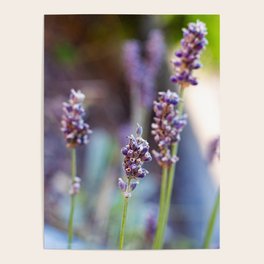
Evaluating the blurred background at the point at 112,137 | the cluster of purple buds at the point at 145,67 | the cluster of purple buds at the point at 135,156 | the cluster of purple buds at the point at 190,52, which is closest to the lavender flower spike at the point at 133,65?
the cluster of purple buds at the point at 145,67

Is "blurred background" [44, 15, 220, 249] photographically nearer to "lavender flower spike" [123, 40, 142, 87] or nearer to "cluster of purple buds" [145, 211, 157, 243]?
"cluster of purple buds" [145, 211, 157, 243]

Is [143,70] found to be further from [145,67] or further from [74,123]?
[74,123]

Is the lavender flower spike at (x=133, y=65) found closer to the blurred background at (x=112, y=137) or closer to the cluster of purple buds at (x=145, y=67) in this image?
the cluster of purple buds at (x=145, y=67)

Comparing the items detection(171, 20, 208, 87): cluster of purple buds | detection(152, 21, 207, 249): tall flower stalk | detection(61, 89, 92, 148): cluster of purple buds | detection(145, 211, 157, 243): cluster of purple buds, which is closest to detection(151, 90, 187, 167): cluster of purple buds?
detection(152, 21, 207, 249): tall flower stalk

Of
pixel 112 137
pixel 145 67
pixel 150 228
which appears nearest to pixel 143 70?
pixel 145 67
